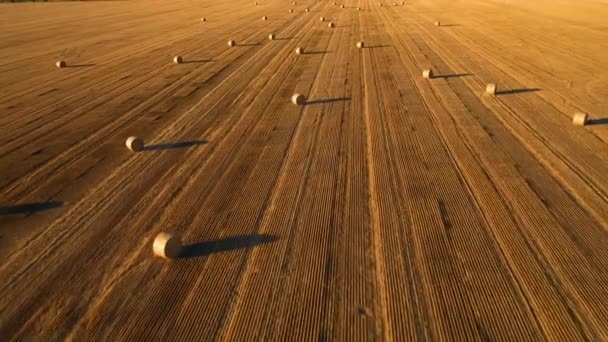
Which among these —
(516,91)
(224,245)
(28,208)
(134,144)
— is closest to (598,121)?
(516,91)

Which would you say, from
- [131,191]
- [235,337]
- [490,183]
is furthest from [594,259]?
[131,191]

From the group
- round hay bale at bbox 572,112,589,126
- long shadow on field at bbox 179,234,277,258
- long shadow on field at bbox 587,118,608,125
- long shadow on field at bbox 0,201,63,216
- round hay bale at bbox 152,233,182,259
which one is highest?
round hay bale at bbox 572,112,589,126

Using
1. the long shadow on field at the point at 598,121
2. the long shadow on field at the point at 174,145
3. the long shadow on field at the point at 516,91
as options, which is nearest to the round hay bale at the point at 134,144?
the long shadow on field at the point at 174,145

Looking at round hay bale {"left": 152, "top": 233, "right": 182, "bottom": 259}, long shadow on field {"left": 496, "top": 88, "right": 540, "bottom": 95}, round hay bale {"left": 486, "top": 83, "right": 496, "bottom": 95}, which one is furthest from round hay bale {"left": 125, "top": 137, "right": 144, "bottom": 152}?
long shadow on field {"left": 496, "top": 88, "right": 540, "bottom": 95}

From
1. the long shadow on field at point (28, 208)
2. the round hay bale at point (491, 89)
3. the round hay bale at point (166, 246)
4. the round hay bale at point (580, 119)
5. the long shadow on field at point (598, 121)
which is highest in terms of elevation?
the round hay bale at point (491, 89)

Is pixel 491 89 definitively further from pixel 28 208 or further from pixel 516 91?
pixel 28 208

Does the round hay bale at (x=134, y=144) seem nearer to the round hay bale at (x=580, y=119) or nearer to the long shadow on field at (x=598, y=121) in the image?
the round hay bale at (x=580, y=119)

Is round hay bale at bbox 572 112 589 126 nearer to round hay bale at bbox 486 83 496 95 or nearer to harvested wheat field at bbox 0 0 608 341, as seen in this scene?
harvested wheat field at bbox 0 0 608 341

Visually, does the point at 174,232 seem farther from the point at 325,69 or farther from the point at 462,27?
the point at 462,27
